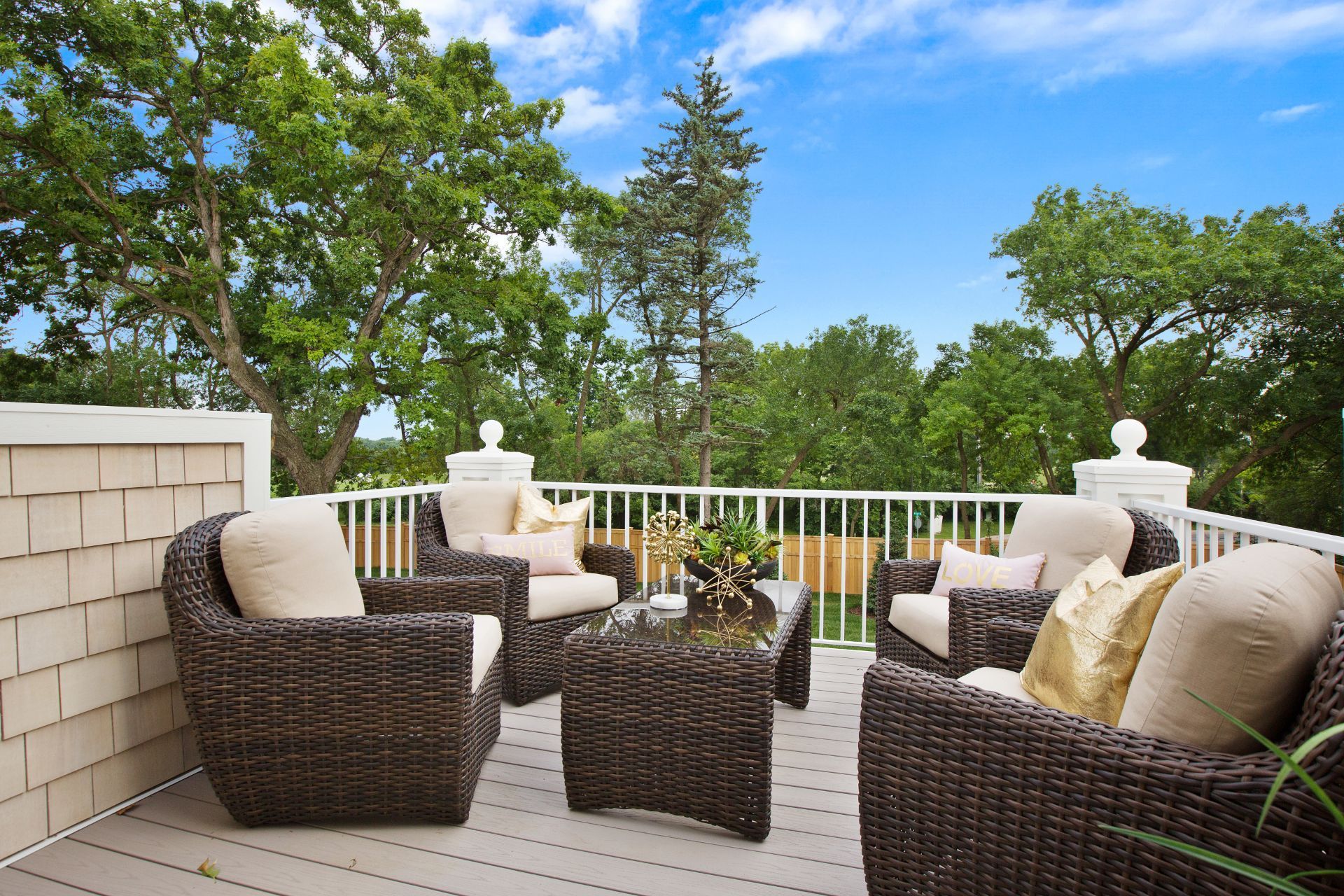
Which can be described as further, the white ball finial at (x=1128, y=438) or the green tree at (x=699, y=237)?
the green tree at (x=699, y=237)

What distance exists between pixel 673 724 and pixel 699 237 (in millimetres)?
14509

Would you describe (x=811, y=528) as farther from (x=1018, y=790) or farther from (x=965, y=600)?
(x=1018, y=790)

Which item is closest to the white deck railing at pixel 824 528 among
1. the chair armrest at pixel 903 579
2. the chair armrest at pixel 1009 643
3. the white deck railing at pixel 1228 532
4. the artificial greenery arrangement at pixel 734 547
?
the white deck railing at pixel 1228 532

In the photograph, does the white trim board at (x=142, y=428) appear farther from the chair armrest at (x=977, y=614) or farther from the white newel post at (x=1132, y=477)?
the white newel post at (x=1132, y=477)

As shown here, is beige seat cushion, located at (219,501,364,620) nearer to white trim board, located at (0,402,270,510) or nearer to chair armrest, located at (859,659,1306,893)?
white trim board, located at (0,402,270,510)

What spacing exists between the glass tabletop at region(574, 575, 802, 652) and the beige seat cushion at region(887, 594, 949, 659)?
399 mm

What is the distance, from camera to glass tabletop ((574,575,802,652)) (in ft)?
6.76

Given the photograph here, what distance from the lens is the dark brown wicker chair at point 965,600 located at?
223cm

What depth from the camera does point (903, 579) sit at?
2.99 meters

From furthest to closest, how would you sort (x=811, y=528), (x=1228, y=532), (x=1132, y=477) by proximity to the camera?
1. (x=811, y=528)
2. (x=1132, y=477)
3. (x=1228, y=532)

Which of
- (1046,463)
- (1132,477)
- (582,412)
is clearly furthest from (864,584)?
(1046,463)

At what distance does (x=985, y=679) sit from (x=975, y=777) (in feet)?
1.94

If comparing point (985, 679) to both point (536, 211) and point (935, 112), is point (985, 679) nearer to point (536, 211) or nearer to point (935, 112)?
point (536, 211)

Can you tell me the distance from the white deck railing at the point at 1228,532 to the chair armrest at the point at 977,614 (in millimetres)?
496
